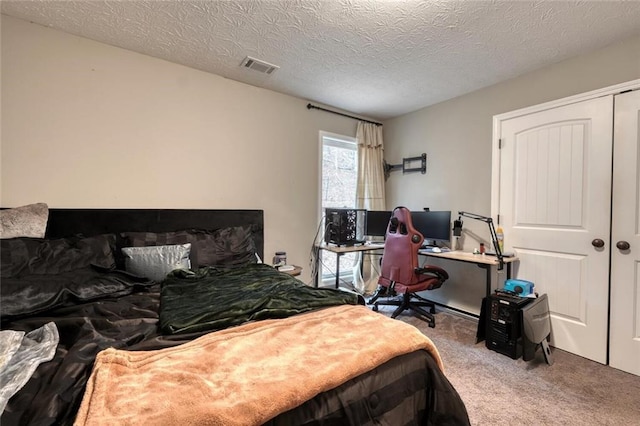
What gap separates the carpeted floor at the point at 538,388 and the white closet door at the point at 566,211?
0.33 meters

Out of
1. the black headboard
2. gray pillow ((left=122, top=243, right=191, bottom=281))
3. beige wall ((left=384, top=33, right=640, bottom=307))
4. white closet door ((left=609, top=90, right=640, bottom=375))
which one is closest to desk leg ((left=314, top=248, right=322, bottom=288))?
the black headboard

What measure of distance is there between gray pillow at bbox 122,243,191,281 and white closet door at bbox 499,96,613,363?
308cm

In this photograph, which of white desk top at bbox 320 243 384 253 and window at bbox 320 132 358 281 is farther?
window at bbox 320 132 358 281

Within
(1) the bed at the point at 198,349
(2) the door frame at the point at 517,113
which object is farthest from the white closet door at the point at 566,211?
(1) the bed at the point at 198,349

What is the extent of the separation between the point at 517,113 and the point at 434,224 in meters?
1.40

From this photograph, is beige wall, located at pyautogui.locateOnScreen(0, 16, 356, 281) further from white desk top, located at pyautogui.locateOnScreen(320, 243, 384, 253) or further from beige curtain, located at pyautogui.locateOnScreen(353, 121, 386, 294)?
beige curtain, located at pyautogui.locateOnScreen(353, 121, 386, 294)

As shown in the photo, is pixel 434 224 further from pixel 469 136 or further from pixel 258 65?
pixel 258 65

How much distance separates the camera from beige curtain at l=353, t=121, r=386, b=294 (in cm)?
387

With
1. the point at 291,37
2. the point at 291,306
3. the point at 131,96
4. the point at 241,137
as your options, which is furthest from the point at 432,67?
the point at 131,96

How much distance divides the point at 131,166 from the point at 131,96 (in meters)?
0.61

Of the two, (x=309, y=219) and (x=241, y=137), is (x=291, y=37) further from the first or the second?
(x=309, y=219)

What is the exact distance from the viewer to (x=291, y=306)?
1.43m

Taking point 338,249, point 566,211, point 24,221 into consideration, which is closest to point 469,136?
point 566,211

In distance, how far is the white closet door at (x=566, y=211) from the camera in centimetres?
222
